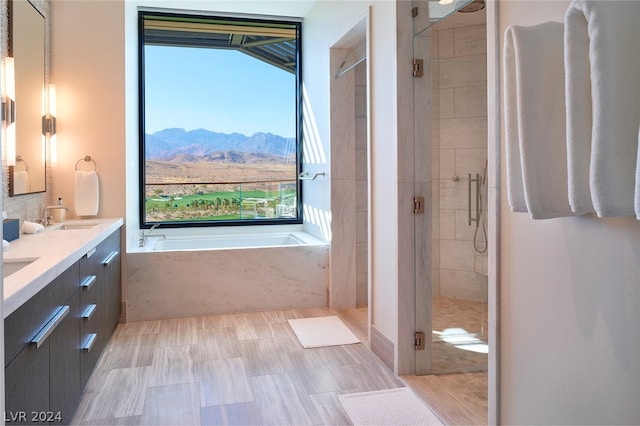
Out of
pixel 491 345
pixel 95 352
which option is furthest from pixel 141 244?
pixel 491 345

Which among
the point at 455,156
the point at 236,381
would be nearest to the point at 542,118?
the point at 455,156

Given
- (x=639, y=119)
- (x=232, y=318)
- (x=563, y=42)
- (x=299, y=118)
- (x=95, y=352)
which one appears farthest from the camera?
(x=299, y=118)

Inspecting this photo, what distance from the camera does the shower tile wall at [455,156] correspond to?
2.74 metres

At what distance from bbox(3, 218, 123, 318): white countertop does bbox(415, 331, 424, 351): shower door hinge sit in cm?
185

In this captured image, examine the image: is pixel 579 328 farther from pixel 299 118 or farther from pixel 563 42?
pixel 299 118

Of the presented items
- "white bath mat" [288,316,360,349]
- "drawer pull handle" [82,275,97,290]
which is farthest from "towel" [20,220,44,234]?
"white bath mat" [288,316,360,349]

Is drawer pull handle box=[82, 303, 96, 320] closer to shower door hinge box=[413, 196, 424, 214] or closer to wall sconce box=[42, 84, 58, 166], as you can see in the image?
wall sconce box=[42, 84, 58, 166]

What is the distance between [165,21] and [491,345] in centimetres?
466

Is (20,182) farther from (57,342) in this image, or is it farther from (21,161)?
(57,342)

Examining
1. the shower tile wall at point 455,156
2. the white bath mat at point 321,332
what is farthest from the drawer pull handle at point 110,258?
the shower tile wall at point 455,156

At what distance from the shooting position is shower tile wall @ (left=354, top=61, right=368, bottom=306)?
14.6 feet

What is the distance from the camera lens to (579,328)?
4.92 feet

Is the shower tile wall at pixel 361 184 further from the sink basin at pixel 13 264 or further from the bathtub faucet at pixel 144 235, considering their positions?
the sink basin at pixel 13 264

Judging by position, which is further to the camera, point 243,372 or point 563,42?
point 243,372
